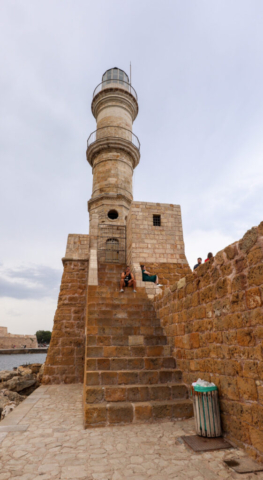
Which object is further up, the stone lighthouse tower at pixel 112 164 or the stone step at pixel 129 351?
the stone lighthouse tower at pixel 112 164

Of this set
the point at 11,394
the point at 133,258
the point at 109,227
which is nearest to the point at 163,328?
the point at 133,258

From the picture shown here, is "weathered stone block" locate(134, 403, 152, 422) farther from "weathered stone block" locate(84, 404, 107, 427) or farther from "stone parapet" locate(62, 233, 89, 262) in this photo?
"stone parapet" locate(62, 233, 89, 262)

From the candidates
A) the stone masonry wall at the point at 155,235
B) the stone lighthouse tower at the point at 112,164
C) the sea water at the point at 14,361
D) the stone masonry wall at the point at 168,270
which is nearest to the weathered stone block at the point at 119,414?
the stone masonry wall at the point at 168,270

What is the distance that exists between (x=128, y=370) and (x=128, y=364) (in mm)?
114

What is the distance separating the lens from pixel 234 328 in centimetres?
333

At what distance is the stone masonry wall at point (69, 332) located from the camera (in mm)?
8328

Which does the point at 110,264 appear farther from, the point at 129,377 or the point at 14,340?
the point at 14,340

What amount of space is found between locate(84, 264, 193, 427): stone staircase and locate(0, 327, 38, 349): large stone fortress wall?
139ft

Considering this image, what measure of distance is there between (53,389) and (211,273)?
221 inches

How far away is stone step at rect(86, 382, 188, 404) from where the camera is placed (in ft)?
13.8

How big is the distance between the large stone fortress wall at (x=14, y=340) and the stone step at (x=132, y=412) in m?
43.8

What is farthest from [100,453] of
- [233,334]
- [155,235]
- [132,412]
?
[155,235]

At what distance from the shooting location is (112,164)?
50.1 feet

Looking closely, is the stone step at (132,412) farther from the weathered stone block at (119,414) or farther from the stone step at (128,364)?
the stone step at (128,364)
